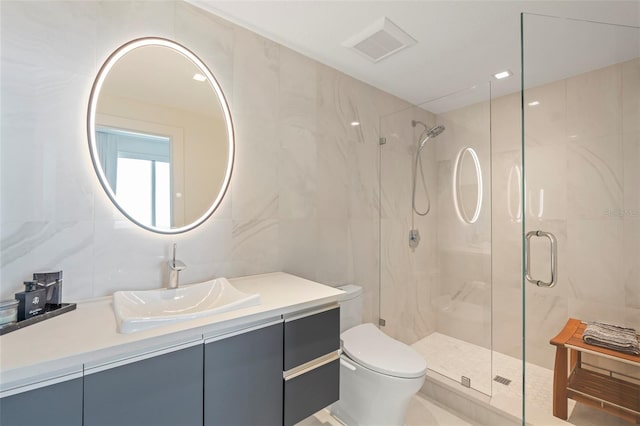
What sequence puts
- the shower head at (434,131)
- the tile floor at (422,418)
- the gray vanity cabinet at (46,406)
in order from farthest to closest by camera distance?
the shower head at (434,131), the tile floor at (422,418), the gray vanity cabinet at (46,406)

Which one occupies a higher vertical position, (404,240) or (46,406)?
(404,240)

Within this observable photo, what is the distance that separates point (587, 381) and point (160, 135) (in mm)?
2437

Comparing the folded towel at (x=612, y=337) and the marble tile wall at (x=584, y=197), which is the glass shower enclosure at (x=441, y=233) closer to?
the marble tile wall at (x=584, y=197)

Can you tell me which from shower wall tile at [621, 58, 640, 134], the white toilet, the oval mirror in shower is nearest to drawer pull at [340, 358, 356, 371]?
the white toilet

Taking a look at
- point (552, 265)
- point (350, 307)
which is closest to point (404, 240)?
point (350, 307)

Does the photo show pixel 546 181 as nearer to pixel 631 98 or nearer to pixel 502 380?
pixel 631 98

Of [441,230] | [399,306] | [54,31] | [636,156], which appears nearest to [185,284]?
[54,31]

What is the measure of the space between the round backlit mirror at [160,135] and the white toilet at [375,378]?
46.7 inches

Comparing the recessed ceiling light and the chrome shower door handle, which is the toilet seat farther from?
the recessed ceiling light

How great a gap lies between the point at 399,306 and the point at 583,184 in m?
1.57

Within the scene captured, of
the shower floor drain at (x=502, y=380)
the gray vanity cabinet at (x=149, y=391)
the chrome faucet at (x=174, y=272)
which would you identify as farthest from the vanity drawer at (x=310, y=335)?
the shower floor drain at (x=502, y=380)

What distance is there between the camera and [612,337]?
1294 mm

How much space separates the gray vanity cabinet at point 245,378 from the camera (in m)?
0.98

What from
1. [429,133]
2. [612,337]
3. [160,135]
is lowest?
[612,337]
